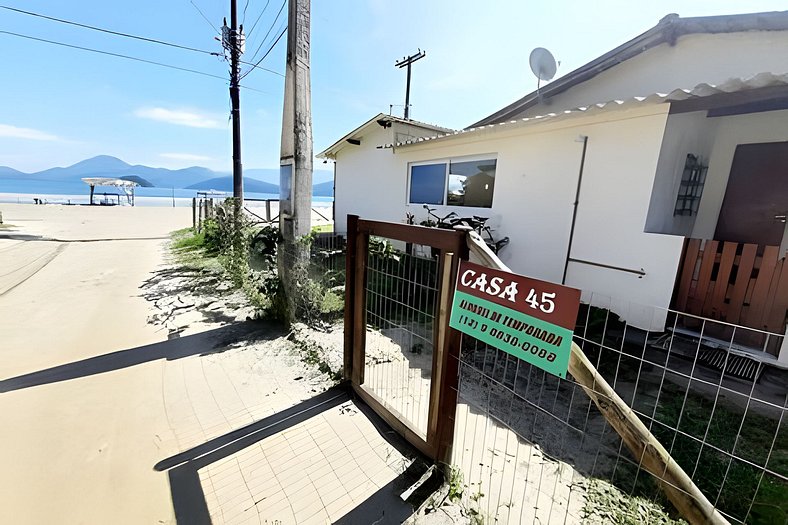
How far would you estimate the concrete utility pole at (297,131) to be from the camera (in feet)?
14.8

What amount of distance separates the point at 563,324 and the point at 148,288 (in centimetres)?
693

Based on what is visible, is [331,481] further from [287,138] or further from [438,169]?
[438,169]

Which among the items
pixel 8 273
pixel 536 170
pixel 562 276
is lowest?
pixel 8 273

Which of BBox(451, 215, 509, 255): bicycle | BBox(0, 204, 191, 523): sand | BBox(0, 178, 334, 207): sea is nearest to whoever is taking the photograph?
BBox(0, 204, 191, 523): sand

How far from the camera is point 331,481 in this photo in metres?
2.05

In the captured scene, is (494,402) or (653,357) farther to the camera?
(653,357)

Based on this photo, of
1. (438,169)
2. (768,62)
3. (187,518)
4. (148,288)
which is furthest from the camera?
(438,169)

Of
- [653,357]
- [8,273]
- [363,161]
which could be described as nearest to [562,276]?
[653,357]

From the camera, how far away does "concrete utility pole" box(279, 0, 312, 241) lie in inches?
177

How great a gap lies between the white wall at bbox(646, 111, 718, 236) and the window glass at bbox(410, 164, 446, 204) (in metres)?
3.83

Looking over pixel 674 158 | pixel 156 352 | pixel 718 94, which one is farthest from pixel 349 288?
pixel 674 158

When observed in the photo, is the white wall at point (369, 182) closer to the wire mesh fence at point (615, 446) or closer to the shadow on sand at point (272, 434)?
the wire mesh fence at point (615, 446)

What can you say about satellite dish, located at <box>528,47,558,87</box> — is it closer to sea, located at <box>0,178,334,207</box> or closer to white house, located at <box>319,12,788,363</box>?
white house, located at <box>319,12,788,363</box>

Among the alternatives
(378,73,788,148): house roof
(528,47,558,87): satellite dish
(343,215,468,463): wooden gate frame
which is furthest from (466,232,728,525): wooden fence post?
(528,47,558,87): satellite dish
